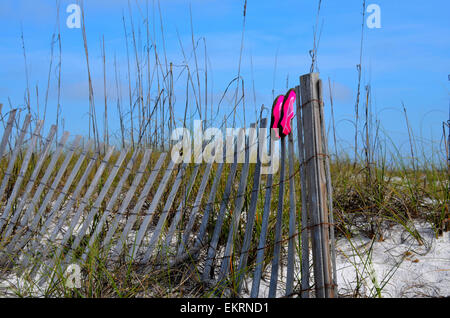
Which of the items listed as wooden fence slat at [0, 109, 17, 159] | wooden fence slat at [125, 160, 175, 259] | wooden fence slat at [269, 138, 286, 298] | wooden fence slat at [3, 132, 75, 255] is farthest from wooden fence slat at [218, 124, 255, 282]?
wooden fence slat at [0, 109, 17, 159]

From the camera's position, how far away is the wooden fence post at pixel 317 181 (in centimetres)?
174

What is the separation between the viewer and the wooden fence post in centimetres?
174

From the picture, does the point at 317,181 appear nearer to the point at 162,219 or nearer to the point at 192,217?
the point at 192,217

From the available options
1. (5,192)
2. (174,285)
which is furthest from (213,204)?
(5,192)

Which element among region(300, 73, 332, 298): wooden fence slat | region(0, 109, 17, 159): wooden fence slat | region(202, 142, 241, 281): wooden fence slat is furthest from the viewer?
region(0, 109, 17, 159): wooden fence slat

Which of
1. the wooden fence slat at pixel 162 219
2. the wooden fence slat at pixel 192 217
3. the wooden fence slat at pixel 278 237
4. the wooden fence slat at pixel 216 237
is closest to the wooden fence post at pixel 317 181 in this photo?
the wooden fence slat at pixel 278 237

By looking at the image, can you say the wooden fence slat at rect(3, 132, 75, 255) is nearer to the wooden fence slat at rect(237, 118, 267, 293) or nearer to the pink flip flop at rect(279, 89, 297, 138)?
the wooden fence slat at rect(237, 118, 267, 293)

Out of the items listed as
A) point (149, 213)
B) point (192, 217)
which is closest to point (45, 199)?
point (149, 213)

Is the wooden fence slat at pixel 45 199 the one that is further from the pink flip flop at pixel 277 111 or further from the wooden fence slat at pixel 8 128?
the pink flip flop at pixel 277 111

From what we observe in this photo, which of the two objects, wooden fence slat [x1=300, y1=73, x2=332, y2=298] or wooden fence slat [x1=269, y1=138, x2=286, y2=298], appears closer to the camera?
wooden fence slat [x1=300, y1=73, x2=332, y2=298]
